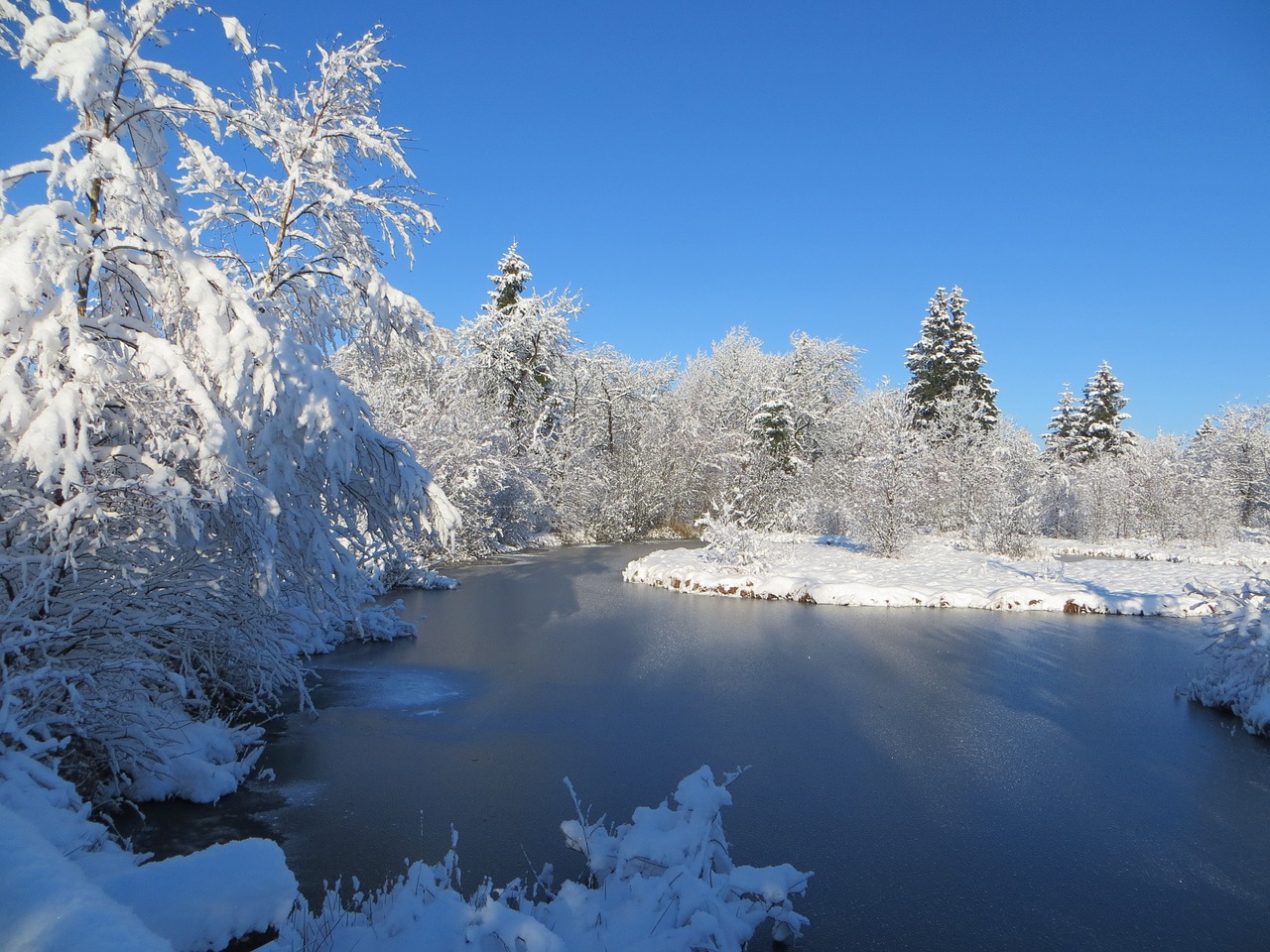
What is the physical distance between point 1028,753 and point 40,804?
7.07m

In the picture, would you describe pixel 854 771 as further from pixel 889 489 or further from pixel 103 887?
pixel 889 489

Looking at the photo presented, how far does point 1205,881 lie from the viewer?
4.50 m

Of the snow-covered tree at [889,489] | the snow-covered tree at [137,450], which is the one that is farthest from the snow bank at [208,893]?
the snow-covered tree at [889,489]

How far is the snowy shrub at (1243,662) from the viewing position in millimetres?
7445

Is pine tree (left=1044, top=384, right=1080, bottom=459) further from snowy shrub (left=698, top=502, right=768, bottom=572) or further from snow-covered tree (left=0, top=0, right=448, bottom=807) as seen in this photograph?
snow-covered tree (left=0, top=0, right=448, bottom=807)

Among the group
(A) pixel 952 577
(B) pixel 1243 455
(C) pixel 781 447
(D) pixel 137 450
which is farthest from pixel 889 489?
(B) pixel 1243 455

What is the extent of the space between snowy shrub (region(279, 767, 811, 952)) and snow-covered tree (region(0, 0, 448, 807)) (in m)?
1.93

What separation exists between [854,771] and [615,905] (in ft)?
11.4

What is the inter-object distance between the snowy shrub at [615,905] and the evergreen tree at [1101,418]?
134 feet

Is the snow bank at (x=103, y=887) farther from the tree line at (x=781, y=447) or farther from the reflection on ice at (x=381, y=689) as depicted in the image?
the tree line at (x=781, y=447)

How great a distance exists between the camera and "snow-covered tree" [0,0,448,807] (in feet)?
14.2

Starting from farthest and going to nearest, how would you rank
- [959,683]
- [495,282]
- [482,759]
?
1. [495,282]
2. [959,683]
3. [482,759]

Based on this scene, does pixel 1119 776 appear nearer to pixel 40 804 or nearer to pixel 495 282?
pixel 40 804

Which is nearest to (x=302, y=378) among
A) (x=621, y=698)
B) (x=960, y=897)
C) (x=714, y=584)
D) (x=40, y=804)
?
(x=40, y=804)
